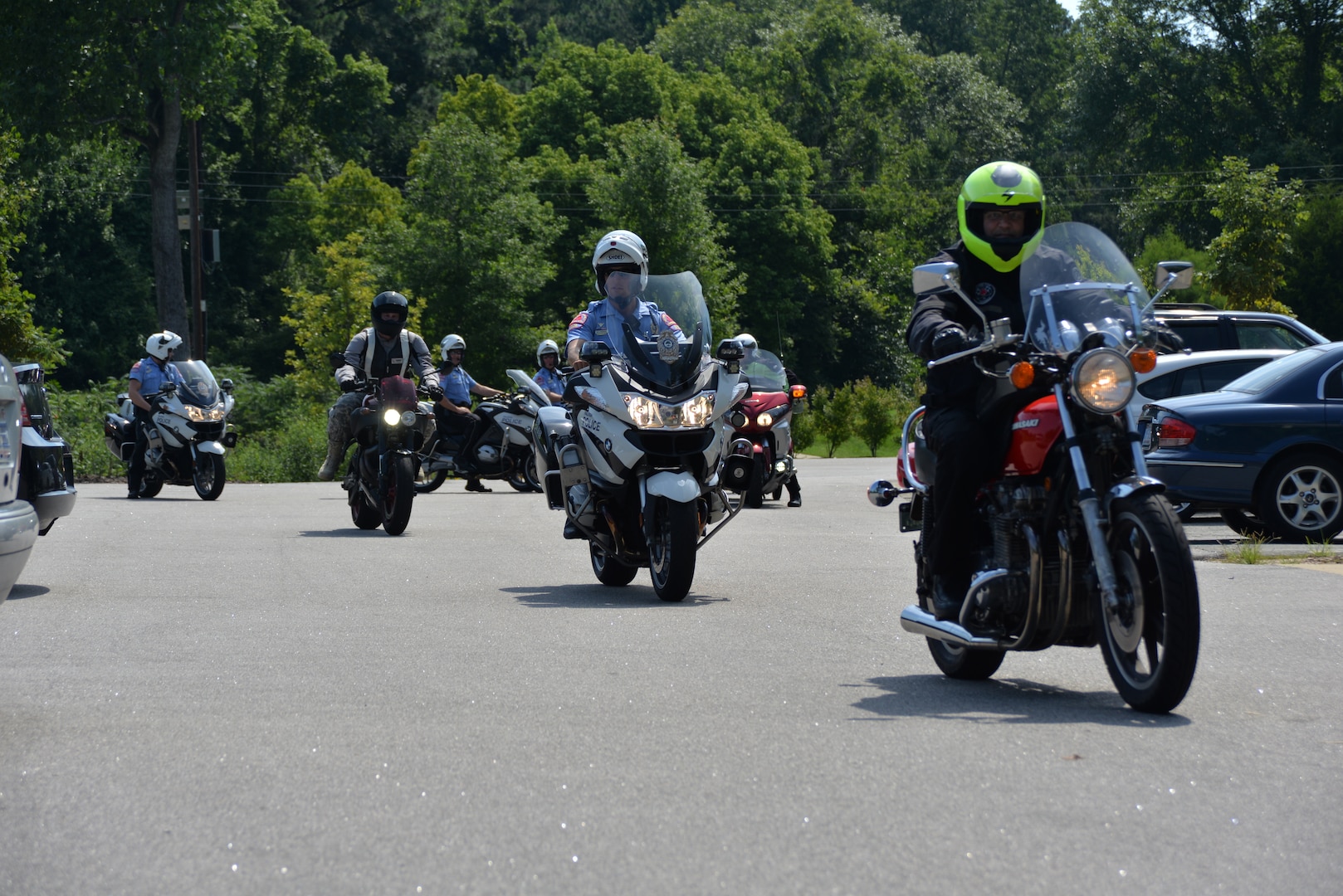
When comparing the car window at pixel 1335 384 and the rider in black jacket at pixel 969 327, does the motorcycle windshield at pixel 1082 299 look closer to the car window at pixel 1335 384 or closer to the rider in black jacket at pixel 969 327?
the rider in black jacket at pixel 969 327

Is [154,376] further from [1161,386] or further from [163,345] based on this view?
[1161,386]

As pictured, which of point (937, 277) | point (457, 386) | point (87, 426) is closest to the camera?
point (937, 277)

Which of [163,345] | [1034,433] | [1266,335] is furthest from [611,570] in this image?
[163,345]

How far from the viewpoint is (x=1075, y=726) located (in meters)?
5.64

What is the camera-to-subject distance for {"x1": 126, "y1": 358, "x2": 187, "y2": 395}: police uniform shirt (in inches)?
814

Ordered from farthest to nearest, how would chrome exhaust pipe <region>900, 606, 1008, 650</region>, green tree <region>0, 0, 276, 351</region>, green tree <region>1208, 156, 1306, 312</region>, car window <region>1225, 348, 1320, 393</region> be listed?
green tree <region>0, 0, 276, 351</region> < green tree <region>1208, 156, 1306, 312</region> < car window <region>1225, 348, 1320, 393</region> < chrome exhaust pipe <region>900, 606, 1008, 650</region>

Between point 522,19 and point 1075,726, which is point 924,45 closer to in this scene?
point 522,19

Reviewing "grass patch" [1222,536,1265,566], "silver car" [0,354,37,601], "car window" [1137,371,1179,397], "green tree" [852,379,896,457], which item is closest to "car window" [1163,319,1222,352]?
"car window" [1137,371,1179,397]

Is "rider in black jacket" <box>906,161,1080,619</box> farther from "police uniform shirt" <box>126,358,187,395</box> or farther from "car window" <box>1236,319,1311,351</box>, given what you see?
"police uniform shirt" <box>126,358,187,395</box>

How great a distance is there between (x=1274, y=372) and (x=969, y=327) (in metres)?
8.11

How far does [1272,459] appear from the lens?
13.4m

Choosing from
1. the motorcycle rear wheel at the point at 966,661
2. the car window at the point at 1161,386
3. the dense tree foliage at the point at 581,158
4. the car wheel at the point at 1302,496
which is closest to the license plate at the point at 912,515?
the motorcycle rear wheel at the point at 966,661

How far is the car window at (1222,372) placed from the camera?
1564 centimetres

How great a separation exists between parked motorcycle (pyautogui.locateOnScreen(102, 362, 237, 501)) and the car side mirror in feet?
50.6
